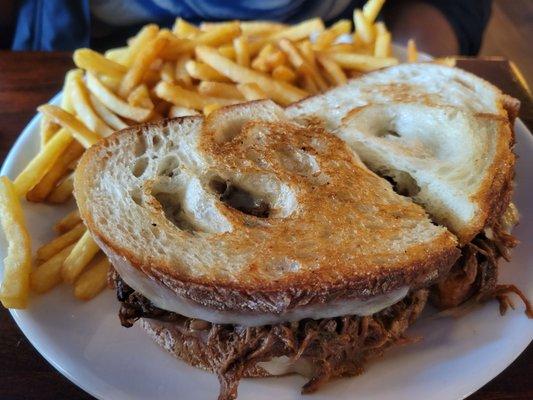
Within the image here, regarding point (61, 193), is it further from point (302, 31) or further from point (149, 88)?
point (302, 31)

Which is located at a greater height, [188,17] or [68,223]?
[188,17]

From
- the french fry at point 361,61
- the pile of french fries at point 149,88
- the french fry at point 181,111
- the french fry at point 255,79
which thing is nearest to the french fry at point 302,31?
the pile of french fries at point 149,88

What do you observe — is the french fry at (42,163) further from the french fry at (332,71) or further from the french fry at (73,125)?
the french fry at (332,71)

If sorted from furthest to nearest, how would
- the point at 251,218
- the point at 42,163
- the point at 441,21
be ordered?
the point at 441,21
the point at 42,163
the point at 251,218

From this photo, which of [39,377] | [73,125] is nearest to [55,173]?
[73,125]

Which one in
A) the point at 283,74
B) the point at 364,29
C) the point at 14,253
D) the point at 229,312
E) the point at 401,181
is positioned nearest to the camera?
the point at 229,312

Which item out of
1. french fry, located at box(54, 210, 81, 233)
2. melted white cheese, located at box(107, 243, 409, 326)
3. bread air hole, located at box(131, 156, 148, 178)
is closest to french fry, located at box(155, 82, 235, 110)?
bread air hole, located at box(131, 156, 148, 178)

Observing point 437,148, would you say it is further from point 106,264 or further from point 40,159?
point 40,159
